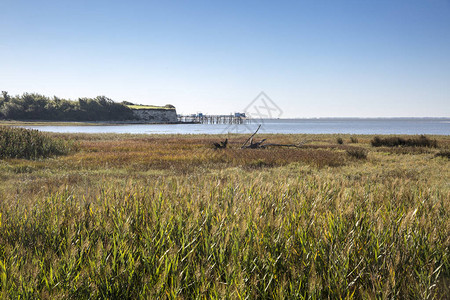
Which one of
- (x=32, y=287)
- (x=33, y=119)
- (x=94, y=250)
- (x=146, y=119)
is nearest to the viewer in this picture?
(x=32, y=287)

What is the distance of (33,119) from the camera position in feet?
335

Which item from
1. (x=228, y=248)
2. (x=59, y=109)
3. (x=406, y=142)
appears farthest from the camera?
(x=59, y=109)

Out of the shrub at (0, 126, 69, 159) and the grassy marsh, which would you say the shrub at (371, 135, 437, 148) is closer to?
the grassy marsh

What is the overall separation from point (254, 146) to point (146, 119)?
122 meters

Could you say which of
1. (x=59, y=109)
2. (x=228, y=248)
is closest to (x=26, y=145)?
(x=228, y=248)

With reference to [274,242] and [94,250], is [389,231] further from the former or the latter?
[94,250]

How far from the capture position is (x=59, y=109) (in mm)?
109750

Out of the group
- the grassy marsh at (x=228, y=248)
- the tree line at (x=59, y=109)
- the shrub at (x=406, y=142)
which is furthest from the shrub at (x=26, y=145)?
the tree line at (x=59, y=109)

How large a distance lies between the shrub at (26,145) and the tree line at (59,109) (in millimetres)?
93406

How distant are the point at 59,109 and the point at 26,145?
10419cm

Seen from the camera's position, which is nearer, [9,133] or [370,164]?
[370,164]

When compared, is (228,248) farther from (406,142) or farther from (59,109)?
(59,109)

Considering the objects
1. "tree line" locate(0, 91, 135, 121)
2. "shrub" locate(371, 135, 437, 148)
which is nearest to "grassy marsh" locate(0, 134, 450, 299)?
"shrub" locate(371, 135, 437, 148)

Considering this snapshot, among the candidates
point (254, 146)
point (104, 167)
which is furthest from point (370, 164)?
point (104, 167)
